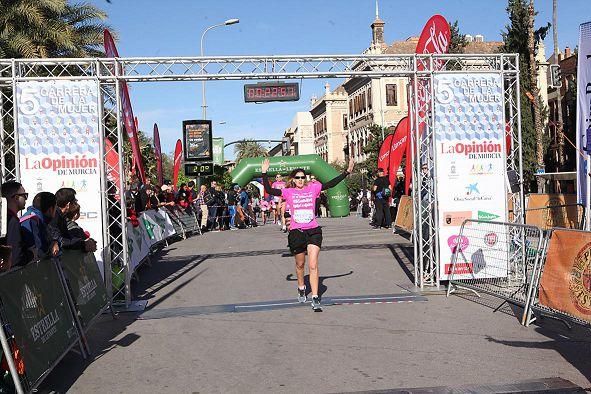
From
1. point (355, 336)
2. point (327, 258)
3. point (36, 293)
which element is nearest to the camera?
point (36, 293)

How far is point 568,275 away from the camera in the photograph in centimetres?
686

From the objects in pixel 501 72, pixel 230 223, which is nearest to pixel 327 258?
pixel 501 72

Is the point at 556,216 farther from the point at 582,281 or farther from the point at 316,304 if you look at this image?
the point at 582,281

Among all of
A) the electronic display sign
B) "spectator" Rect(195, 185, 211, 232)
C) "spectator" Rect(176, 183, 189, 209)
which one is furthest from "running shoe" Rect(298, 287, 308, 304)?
the electronic display sign

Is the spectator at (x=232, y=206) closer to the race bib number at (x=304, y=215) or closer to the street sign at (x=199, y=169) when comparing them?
the street sign at (x=199, y=169)

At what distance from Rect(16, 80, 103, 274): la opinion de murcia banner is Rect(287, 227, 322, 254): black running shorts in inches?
108

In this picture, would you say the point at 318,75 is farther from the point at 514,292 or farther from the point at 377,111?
the point at 377,111

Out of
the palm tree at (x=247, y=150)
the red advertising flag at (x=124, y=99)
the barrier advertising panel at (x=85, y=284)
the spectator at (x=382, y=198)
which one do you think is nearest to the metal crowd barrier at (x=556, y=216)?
the spectator at (x=382, y=198)

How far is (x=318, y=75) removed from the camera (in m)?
10.3

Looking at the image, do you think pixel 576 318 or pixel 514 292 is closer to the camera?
pixel 576 318

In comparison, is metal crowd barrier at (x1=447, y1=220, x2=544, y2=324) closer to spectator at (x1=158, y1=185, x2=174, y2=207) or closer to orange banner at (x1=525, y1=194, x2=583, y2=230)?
orange banner at (x1=525, y1=194, x2=583, y2=230)

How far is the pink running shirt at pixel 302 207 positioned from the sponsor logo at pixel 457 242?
7.65ft

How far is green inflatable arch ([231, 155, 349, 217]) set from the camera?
34812 millimetres

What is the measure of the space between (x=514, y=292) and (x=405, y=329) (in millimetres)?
1898
